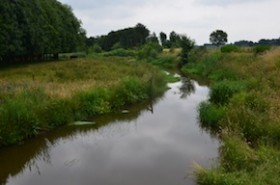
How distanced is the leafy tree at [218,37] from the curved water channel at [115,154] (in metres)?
91.9

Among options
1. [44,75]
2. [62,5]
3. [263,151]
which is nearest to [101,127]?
[263,151]

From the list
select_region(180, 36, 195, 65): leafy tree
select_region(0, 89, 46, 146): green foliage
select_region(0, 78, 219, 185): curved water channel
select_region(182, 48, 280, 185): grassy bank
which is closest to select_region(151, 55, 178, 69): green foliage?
select_region(180, 36, 195, 65): leafy tree

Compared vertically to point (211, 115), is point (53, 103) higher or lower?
higher

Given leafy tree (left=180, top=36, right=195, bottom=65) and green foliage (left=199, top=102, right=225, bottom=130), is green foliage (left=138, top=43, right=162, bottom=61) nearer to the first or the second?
leafy tree (left=180, top=36, right=195, bottom=65)

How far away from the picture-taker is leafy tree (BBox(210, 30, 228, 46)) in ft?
354

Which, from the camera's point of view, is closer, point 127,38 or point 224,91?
point 224,91

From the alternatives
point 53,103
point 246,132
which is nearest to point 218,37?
point 53,103

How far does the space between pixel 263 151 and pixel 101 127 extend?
8.92 m

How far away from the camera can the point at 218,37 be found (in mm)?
108750

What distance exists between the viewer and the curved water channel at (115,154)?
37.1ft

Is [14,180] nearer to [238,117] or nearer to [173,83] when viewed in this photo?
[238,117]

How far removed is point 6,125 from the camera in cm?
1393

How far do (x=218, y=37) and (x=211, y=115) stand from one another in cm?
9539

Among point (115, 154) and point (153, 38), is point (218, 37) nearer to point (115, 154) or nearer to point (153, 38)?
point (153, 38)
